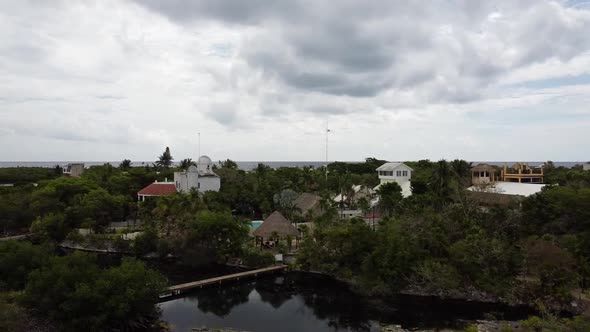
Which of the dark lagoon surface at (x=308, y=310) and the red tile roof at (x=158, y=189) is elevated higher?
the red tile roof at (x=158, y=189)

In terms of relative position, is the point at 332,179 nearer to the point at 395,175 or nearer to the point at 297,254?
the point at 395,175

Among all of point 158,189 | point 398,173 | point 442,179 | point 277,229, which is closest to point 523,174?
point 398,173

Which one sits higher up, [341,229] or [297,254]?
[341,229]

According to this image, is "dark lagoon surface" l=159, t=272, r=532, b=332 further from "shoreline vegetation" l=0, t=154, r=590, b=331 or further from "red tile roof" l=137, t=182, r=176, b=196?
"red tile roof" l=137, t=182, r=176, b=196

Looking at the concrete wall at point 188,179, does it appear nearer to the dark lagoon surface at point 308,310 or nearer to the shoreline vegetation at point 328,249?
the shoreline vegetation at point 328,249

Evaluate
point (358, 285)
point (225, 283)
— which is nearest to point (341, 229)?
point (358, 285)

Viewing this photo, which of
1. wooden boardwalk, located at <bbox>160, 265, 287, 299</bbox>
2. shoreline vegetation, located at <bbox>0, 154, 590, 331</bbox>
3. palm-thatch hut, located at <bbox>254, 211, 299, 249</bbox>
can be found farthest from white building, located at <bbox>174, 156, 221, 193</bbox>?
wooden boardwalk, located at <bbox>160, 265, 287, 299</bbox>

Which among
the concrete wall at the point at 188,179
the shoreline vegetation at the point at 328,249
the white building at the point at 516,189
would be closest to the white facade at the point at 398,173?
the shoreline vegetation at the point at 328,249
